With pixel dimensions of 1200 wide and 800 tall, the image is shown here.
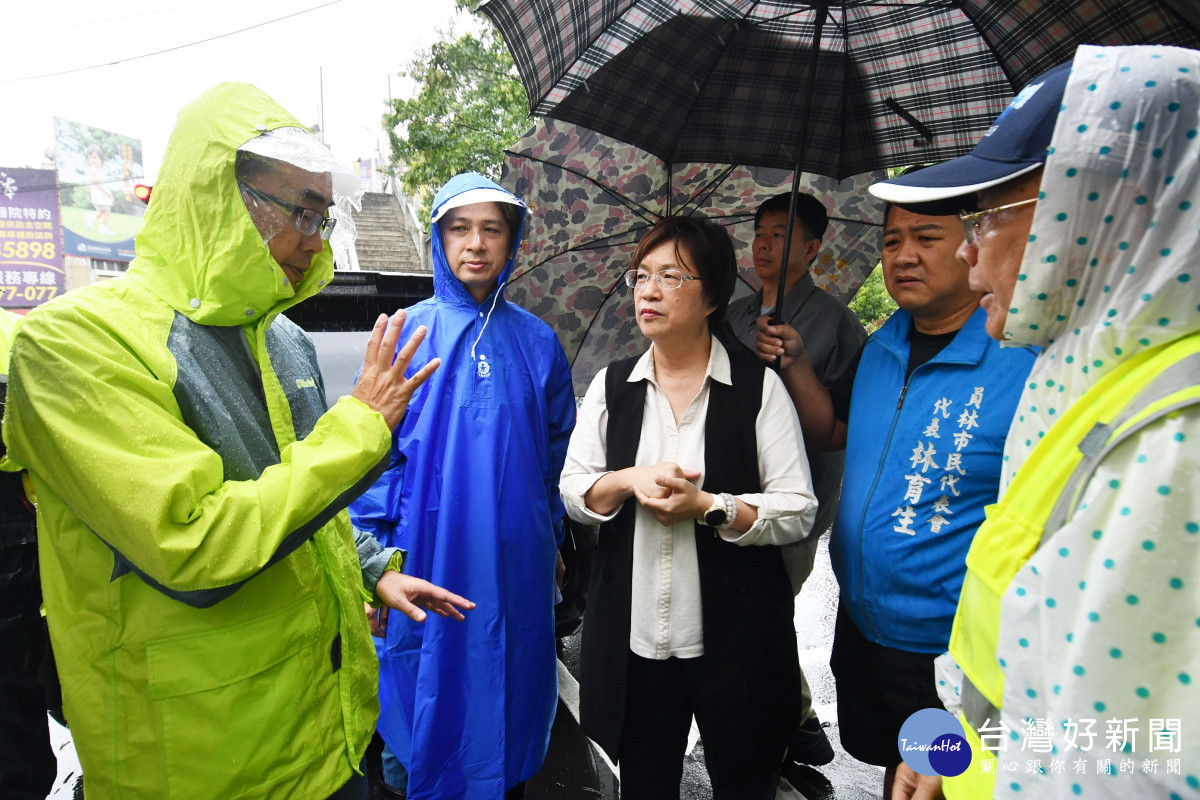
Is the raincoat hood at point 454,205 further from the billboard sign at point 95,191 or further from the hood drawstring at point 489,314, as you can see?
the billboard sign at point 95,191

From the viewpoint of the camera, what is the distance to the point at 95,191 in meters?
26.9

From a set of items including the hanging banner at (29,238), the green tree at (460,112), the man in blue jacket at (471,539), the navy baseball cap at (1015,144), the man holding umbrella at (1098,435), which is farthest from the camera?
the hanging banner at (29,238)

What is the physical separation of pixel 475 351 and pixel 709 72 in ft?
4.58

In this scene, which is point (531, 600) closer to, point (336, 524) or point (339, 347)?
point (336, 524)

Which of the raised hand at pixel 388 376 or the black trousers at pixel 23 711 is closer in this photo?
the raised hand at pixel 388 376

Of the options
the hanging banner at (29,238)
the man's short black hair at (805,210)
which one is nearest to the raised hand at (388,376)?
the man's short black hair at (805,210)

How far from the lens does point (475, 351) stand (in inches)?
105

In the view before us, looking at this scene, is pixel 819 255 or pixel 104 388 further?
pixel 819 255

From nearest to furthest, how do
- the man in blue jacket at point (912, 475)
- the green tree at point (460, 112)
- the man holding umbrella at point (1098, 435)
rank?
the man holding umbrella at point (1098, 435)
the man in blue jacket at point (912, 475)
the green tree at point (460, 112)

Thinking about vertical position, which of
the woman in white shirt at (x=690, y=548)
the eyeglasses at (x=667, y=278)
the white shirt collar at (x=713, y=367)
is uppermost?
the eyeglasses at (x=667, y=278)

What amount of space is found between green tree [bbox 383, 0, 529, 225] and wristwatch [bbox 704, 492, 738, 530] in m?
11.1

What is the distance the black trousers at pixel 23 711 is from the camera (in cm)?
187

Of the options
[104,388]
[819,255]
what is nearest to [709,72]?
[819,255]

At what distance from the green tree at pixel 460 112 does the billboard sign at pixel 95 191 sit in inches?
715
